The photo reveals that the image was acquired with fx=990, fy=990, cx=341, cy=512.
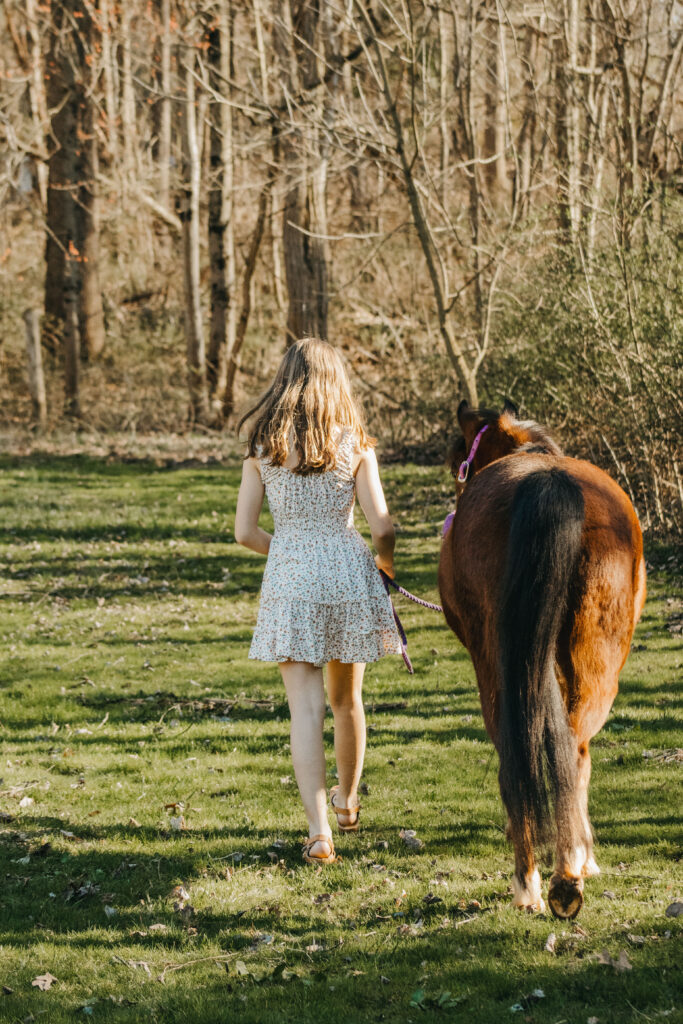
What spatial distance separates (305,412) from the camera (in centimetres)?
411

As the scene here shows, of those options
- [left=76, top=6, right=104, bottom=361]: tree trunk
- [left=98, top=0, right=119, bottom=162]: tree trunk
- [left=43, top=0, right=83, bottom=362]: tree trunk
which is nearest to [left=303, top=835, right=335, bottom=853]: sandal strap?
[left=98, top=0, right=119, bottom=162]: tree trunk

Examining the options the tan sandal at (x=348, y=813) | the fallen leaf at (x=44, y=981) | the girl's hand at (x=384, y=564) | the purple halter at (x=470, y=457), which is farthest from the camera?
the tan sandal at (x=348, y=813)

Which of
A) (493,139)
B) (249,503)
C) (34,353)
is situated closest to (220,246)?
(34,353)

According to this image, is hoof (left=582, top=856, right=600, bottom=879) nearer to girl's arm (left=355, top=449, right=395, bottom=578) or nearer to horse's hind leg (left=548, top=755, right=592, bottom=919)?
horse's hind leg (left=548, top=755, right=592, bottom=919)

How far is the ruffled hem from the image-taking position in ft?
13.6

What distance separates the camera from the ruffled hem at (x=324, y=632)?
4137 mm

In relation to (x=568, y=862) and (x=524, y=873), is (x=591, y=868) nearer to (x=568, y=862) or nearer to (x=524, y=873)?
(x=524, y=873)

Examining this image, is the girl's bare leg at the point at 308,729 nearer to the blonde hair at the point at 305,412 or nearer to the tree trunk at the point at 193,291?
the blonde hair at the point at 305,412

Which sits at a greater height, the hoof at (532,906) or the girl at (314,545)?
the girl at (314,545)

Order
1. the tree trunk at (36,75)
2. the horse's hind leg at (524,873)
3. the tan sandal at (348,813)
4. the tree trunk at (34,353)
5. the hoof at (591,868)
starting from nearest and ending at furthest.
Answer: the horse's hind leg at (524,873), the hoof at (591,868), the tan sandal at (348,813), the tree trunk at (34,353), the tree trunk at (36,75)

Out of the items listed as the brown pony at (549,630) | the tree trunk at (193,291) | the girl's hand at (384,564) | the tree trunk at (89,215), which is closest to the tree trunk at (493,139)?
Result: the tree trunk at (193,291)

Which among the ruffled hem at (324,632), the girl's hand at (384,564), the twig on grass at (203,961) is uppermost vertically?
the girl's hand at (384,564)

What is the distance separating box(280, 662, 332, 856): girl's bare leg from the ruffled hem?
0.07m

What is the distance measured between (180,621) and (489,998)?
645 cm
